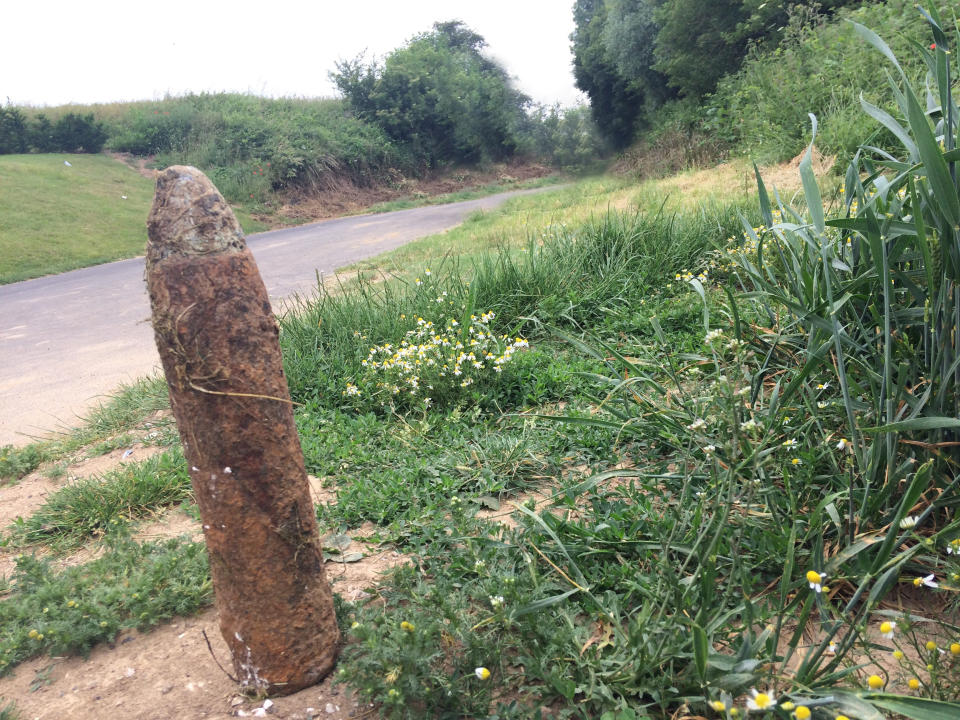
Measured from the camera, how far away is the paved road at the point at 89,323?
539 centimetres

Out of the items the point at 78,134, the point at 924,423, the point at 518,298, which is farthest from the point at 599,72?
the point at 924,423

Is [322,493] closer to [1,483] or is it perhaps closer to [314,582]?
[314,582]

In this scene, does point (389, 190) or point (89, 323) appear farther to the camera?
point (389, 190)

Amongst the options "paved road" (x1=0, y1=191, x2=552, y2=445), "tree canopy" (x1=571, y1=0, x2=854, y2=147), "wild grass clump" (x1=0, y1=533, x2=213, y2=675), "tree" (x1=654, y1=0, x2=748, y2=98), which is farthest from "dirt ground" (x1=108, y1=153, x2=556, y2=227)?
"wild grass clump" (x1=0, y1=533, x2=213, y2=675)

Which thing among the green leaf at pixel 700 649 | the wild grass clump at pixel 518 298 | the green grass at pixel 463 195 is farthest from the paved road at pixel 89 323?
the green grass at pixel 463 195

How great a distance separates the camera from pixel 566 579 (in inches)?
88.6

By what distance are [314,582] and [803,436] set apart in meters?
1.90

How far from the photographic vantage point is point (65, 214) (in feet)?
52.3

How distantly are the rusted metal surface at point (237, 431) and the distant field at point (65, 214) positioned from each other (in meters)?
12.6

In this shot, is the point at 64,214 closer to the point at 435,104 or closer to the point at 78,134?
the point at 78,134

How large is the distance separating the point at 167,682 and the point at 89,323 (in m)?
7.16

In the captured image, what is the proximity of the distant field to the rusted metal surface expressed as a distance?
1261cm

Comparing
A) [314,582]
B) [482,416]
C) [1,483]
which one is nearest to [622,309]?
[482,416]

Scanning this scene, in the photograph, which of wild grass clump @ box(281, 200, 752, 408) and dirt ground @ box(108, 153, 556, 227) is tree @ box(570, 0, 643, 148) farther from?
wild grass clump @ box(281, 200, 752, 408)
